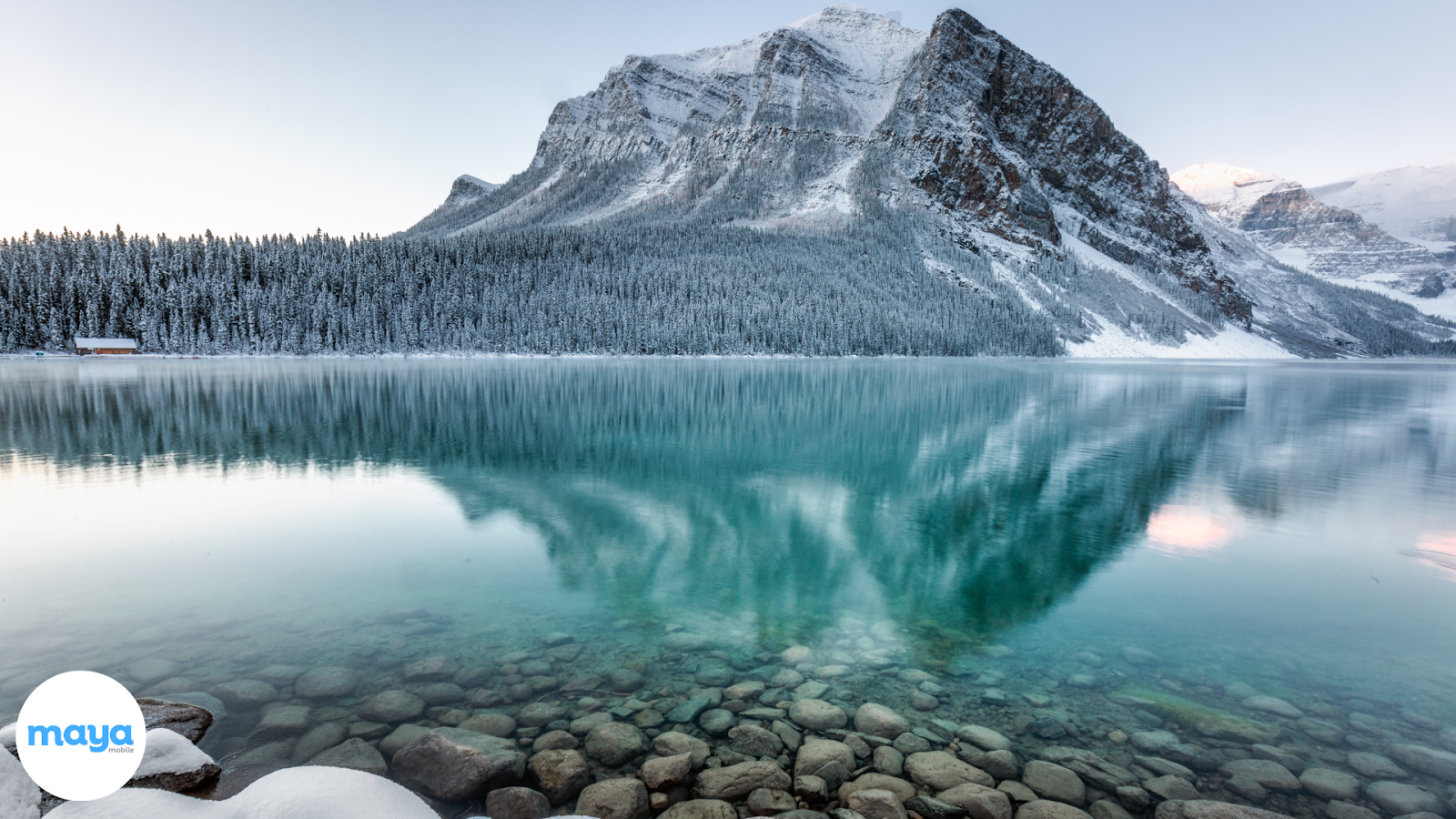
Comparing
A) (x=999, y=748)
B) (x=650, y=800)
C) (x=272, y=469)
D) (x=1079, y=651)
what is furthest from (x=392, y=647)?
(x=272, y=469)

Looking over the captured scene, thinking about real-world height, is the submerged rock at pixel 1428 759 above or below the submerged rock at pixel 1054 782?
below

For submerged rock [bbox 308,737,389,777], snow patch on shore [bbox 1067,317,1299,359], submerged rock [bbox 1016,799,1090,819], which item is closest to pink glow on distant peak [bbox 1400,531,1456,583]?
submerged rock [bbox 1016,799,1090,819]

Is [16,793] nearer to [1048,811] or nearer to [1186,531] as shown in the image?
[1048,811]

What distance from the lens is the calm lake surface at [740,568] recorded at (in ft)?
23.5

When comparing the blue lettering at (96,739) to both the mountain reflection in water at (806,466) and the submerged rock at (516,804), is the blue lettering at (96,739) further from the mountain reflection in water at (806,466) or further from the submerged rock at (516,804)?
the mountain reflection in water at (806,466)

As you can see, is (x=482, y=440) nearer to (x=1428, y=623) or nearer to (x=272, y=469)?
(x=272, y=469)


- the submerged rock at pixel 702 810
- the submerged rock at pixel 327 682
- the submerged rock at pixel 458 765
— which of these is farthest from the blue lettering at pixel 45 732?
the submerged rock at pixel 702 810

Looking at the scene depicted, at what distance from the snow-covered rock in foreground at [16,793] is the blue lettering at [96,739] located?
0.43 metres

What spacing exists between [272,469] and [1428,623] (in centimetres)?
2374

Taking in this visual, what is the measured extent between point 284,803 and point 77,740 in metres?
1.20

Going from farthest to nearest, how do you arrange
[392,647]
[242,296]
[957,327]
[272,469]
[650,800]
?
[957,327] < [242,296] < [272,469] < [392,647] < [650,800]

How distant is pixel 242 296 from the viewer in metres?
103

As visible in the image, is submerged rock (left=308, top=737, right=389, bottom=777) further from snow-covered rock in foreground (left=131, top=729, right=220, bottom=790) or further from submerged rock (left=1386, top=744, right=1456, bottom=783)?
submerged rock (left=1386, top=744, right=1456, bottom=783)

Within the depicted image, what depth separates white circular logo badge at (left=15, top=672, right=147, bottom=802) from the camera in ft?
12.6
